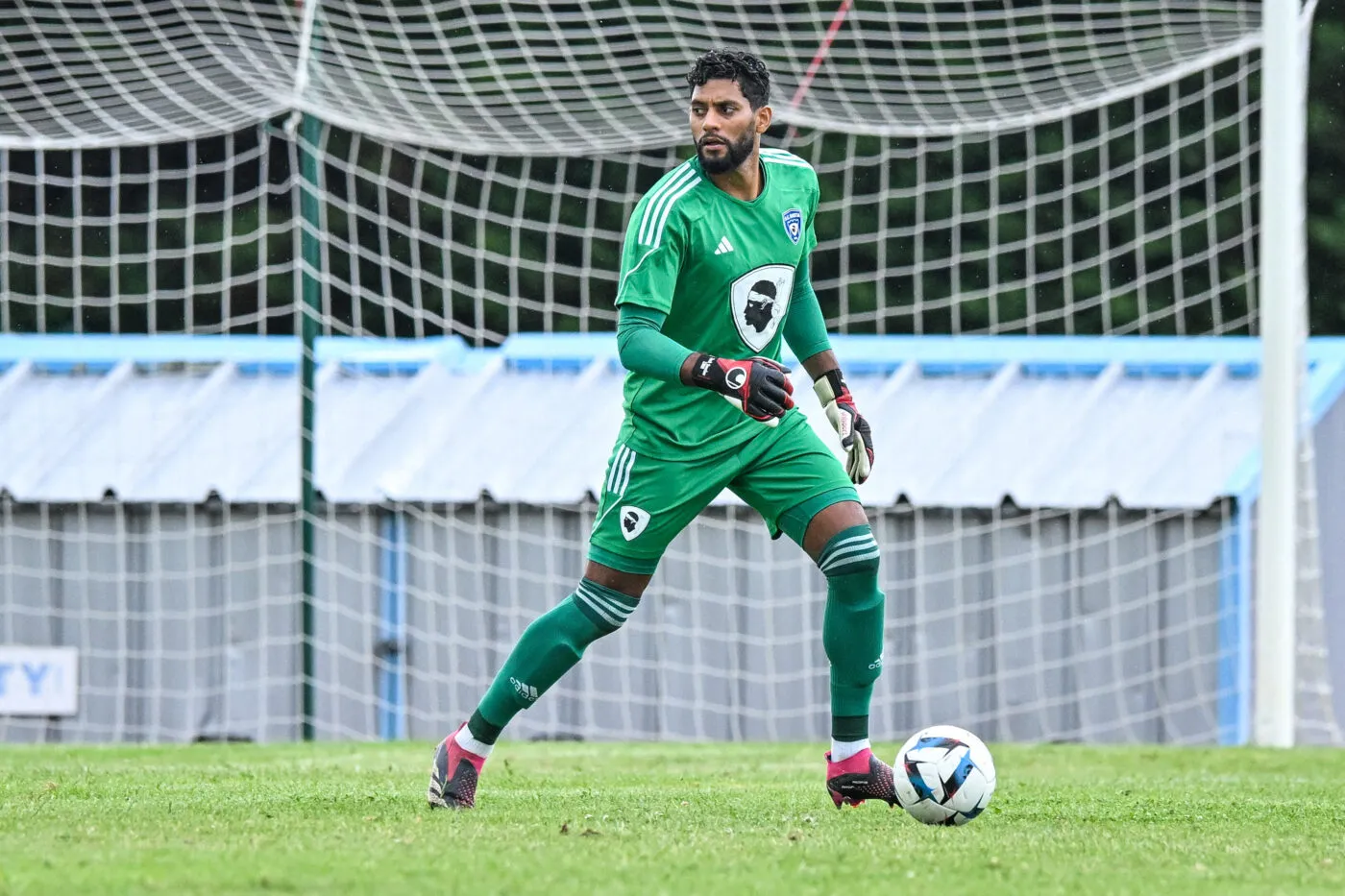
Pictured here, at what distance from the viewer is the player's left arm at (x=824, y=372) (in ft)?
18.9

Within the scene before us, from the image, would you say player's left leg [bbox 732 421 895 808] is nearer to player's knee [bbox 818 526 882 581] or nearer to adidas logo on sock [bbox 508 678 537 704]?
player's knee [bbox 818 526 882 581]

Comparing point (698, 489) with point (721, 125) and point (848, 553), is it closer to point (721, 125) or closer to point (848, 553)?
point (848, 553)

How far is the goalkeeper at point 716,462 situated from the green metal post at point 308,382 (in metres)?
5.48

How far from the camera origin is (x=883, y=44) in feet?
44.9

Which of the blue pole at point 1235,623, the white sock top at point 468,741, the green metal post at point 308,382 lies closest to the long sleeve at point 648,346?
the white sock top at point 468,741

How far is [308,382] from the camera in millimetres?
11109

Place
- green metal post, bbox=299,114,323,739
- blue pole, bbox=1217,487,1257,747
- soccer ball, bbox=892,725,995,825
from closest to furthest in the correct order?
soccer ball, bbox=892,725,995,825 < green metal post, bbox=299,114,323,739 < blue pole, bbox=1217,487,1257,747

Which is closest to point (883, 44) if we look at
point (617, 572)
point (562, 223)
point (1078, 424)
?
point (1078, 424)

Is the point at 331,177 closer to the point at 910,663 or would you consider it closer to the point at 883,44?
the point at 883,44

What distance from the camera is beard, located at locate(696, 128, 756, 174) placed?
213 inches

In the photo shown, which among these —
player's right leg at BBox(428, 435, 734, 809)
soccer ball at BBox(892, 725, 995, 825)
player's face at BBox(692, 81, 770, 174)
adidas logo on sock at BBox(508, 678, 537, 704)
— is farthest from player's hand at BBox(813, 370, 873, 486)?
adidas logo on sock at BBox(508, 678, 537, 704)

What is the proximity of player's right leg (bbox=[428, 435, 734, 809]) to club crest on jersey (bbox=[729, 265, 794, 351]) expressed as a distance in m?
0.38

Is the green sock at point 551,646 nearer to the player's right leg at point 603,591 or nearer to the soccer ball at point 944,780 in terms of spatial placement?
the player's right leg at point 603,591

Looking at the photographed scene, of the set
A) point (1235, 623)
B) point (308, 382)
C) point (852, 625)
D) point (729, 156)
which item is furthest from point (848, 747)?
point (1235, 623)
